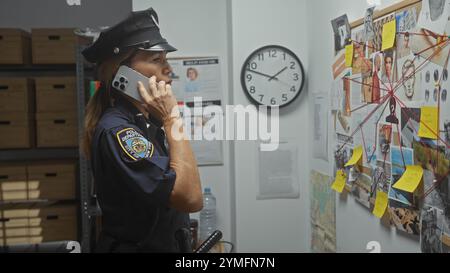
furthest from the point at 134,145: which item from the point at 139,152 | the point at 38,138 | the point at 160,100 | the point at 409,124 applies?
the point at 409,124

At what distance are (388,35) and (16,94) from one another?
1.05 meters

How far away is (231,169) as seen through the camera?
130 cm

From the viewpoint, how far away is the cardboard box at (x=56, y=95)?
1.22m

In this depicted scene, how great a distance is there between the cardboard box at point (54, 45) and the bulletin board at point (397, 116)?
2.60ft

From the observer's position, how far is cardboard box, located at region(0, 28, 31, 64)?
43.9 inches

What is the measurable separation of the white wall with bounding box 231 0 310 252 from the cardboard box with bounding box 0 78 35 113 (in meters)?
0.61

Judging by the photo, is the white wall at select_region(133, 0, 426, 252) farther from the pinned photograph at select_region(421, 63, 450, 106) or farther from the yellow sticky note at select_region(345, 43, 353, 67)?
the pinned photograph at select_region(421, 63, 450, 106)

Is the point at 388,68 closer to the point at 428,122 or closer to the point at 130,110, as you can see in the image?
the point at 428,122

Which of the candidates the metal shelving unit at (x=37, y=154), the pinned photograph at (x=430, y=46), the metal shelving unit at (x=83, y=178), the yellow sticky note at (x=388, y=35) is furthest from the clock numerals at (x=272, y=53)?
the metal shelving unit at (x=37, y=154)

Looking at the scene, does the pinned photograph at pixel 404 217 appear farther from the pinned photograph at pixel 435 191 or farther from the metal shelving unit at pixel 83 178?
the metal shelving unit at pixel 83 178

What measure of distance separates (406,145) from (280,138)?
16.4 inches

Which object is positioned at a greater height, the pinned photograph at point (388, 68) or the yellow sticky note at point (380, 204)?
the pinned photograph at point (388, 68)
